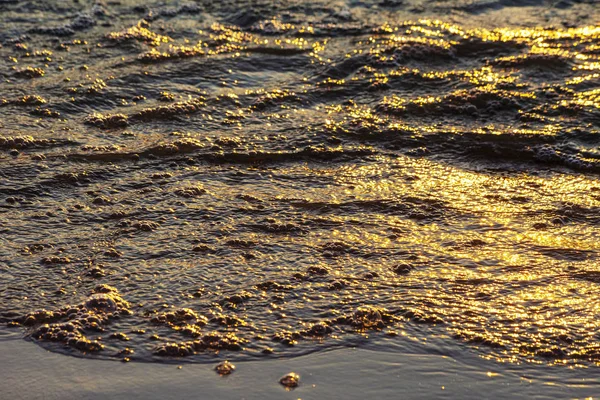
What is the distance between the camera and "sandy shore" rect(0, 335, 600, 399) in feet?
10.7

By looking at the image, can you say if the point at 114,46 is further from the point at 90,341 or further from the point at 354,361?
the point at 354,361

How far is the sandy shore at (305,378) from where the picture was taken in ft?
10.7

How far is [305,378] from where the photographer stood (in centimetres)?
337

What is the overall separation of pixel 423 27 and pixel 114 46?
3095mm

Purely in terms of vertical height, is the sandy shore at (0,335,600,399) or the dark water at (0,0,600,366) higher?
the dark water at (0,0,600,366)

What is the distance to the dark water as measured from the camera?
383cm

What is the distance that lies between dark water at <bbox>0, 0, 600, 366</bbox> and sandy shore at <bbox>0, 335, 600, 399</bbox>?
0.11 metres

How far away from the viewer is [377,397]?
3.22 metres

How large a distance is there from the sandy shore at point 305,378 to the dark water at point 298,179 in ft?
0.36

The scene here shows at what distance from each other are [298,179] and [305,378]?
229 centimetres

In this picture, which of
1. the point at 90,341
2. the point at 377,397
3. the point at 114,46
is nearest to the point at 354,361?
the point at 377,397

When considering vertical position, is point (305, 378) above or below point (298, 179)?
below

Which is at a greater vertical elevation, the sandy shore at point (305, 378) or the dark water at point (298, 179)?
the dark water at point (298, 179)

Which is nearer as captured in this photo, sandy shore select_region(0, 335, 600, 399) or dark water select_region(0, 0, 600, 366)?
sandy shore select_region(0, 335, 600, 399)
